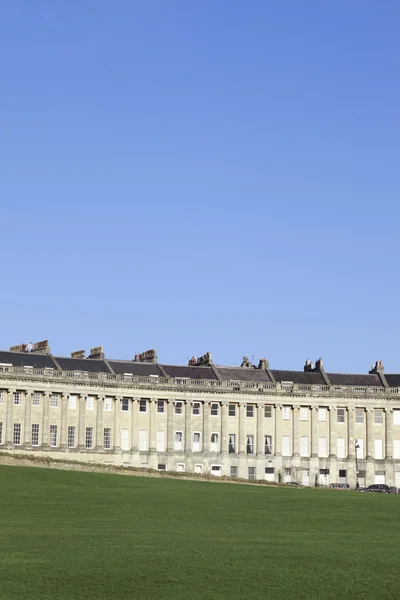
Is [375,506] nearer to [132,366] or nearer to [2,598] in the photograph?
[2,598]

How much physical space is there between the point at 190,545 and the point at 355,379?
4207 inches

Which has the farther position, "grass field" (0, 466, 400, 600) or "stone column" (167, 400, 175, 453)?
"stone column" (167, 400, 175, 453)

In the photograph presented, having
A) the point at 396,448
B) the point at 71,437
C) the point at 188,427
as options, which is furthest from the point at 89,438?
the point at 396,448

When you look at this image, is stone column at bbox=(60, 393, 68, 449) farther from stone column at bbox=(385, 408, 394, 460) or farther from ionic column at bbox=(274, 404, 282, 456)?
stone column at bbox=(385, 408, 394, 460)

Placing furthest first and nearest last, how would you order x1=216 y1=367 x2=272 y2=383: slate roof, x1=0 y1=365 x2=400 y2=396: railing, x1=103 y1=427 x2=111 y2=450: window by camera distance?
x1=216 y1=367 x2=272 y2=383: slate roof → x1=103 y1=427 x2=111 y2=450: window → x1=0 y1=365 x2=400 y2=396: railing

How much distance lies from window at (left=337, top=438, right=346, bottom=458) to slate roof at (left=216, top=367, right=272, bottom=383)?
37.8 ft

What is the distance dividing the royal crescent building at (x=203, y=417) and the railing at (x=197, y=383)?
12 centimetres

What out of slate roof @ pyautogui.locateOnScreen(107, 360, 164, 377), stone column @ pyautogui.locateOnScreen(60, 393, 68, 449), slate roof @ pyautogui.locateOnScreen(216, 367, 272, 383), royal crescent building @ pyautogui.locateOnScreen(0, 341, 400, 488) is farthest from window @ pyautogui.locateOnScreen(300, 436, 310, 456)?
stone column @ pyautogui.locateOnScreen(60, 393, 68, 449)

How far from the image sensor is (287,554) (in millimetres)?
38656

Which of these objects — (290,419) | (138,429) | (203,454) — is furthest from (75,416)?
(290,419)

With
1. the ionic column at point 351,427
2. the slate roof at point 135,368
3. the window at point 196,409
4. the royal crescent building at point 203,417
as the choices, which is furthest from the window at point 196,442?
the ionic column at point 351,427

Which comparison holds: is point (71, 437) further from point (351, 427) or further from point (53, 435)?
point (351, 427)

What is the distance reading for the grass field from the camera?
3120 centimetres

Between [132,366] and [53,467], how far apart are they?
4421 cm
